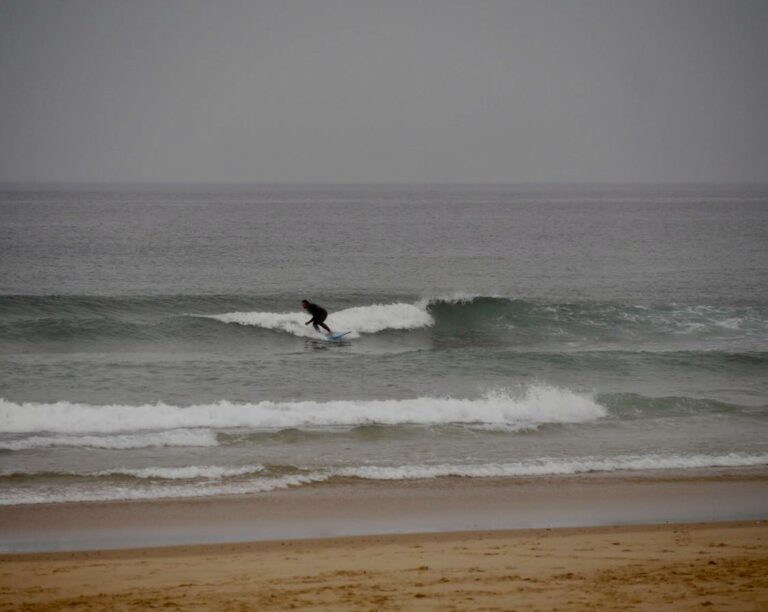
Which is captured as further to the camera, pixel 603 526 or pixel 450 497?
pixel 450 497

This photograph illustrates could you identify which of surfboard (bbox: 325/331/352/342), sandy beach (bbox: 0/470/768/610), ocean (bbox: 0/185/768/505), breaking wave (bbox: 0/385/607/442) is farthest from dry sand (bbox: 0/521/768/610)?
surfboard (bbox: 325/331/352/342)

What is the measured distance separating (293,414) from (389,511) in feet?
16.4

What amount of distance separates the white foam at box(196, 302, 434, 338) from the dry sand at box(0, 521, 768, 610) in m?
15.0

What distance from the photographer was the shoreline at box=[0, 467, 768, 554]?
9859 millimetres

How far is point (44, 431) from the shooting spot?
47.5 feet

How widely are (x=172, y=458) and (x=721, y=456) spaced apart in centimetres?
899

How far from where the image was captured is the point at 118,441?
13.6 m

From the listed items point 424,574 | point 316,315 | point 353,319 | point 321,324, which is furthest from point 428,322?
point 424,574

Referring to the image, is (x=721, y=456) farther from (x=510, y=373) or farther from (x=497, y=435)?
(x=510, y=373)

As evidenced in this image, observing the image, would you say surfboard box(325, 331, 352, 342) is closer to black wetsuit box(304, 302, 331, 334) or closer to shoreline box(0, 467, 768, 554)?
black wetsuit box(304, 302, 331, 334)

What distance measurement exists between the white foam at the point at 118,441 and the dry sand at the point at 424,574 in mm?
4517

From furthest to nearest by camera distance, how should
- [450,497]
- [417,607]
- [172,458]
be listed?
[172,458], [450,497], [417,607]

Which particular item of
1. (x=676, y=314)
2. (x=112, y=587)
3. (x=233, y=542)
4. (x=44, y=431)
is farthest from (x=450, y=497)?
(x=676, y=314)

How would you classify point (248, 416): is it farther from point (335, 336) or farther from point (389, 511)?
point (335, 336)
